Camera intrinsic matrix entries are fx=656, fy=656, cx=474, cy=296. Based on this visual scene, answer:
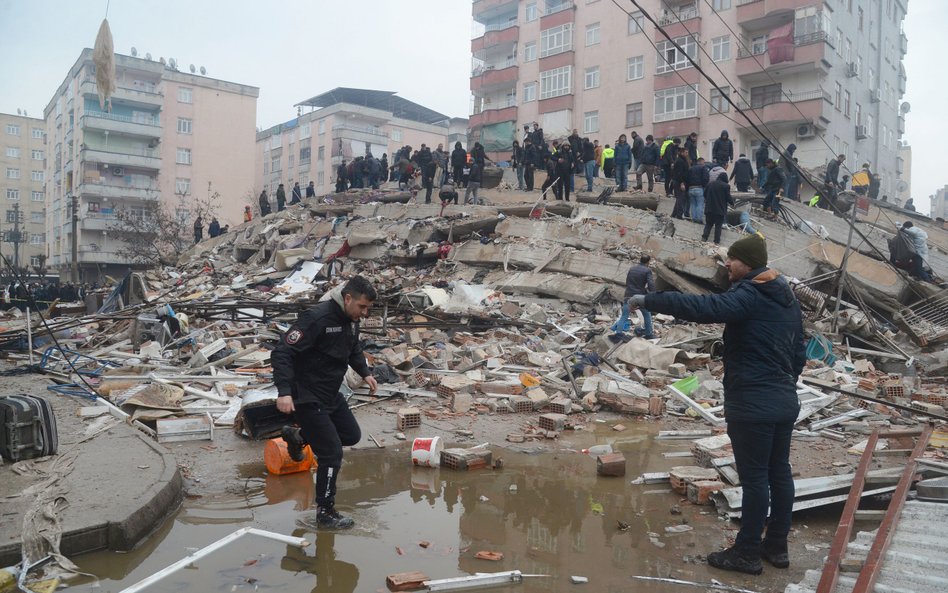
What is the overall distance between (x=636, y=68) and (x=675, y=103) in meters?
3.64

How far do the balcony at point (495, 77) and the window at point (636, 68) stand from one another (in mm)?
Answer: 8557

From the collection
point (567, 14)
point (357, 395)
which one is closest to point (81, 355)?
point (357, 395)

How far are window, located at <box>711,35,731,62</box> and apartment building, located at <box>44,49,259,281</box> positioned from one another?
120 feet

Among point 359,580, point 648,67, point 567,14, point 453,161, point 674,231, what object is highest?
point 567,14

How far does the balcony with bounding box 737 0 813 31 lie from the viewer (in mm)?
31594

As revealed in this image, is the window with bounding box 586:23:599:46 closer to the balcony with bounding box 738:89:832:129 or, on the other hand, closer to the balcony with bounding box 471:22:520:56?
the balcony with bounding box 471:22:520:56

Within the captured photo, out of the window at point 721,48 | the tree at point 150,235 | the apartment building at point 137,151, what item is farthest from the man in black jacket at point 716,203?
the apartment building at point 137,151

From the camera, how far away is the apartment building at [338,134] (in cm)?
Result: 5859

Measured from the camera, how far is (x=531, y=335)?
12242 mm

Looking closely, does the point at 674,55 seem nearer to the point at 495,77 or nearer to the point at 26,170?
the point at 495,77

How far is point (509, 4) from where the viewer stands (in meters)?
44.9

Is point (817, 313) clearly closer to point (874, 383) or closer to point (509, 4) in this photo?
point (874, 383)

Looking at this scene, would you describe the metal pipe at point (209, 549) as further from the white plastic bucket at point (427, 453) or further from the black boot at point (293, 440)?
the white plastic bucket at point (427, 453)

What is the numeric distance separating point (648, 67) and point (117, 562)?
37962mm
